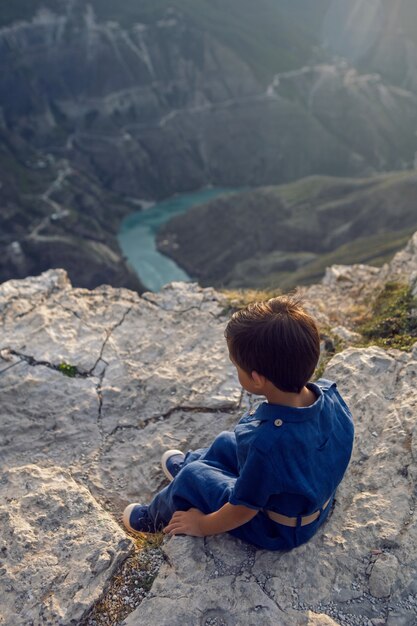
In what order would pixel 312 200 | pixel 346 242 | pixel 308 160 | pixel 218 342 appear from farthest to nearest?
pixel 308 160, pixel 312 200, pixel 346 242, pixel 218 342

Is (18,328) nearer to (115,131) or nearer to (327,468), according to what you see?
(327,468)

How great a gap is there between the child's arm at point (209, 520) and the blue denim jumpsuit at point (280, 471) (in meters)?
0.06

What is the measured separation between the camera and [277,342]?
273 centimetres

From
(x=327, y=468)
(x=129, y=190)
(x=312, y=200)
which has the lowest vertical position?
(x=129, y=190)

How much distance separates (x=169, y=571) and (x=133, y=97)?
79220 mm

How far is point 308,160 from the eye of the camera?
78000mm

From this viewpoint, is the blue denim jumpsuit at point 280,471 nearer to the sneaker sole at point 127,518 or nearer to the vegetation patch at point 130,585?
the vegetation patch at point 130,585

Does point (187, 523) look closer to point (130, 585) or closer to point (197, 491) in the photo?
point (197, 491)

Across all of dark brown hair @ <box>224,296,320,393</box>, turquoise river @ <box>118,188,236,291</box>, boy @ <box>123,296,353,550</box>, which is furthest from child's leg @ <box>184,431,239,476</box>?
turquoise river @ <box>118,188,236,291</box>

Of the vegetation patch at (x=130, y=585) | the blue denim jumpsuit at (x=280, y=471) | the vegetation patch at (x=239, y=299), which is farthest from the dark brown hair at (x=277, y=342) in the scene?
the vegetation patch at (x=239, y=299)

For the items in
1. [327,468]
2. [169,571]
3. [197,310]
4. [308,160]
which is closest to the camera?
[327,468]

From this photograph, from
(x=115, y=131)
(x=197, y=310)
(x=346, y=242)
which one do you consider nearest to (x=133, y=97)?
(x=115, y=131)

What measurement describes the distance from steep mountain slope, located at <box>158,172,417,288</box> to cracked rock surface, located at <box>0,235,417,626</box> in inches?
1407

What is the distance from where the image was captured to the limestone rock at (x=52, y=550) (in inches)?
135
